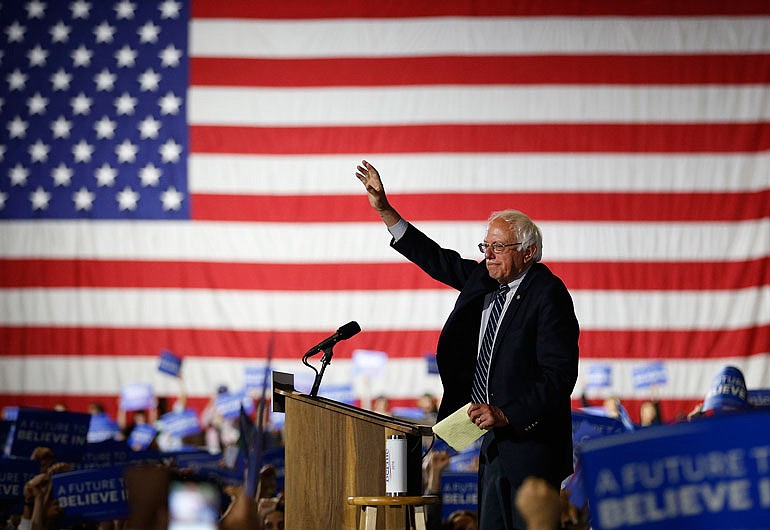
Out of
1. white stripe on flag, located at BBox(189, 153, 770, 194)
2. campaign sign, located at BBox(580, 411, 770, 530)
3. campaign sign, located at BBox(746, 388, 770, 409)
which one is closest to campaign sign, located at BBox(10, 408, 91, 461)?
campaign sign, located at BBox(746, 388, 770, 409)

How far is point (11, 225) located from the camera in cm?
1139

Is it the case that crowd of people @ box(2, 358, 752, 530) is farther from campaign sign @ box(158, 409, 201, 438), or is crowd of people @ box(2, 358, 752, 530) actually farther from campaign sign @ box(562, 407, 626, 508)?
campaign sign @ box(158, 409, 201, 438)

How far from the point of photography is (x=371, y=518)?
8.80 feet

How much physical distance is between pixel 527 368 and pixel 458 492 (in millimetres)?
1617

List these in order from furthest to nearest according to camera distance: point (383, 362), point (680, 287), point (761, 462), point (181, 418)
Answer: point (680, 287), point (383, 362), point (181, 418), point (761, 462)

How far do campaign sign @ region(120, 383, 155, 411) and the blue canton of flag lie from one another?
202 centimetres

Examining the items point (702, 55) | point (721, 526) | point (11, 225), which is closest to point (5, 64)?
point (11, 225)

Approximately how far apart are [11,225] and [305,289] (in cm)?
330

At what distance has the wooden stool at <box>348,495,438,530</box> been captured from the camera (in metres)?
2.66

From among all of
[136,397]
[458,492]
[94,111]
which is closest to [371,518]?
[458,492]

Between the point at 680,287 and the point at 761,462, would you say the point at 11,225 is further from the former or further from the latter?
the point at 761,462

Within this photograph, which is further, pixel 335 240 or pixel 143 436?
pixel 335 240

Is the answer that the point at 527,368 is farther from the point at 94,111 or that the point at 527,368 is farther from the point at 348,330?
the point at 94,111

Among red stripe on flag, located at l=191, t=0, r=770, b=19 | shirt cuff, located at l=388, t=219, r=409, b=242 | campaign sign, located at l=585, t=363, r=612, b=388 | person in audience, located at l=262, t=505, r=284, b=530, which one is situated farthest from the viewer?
red stripe on flag, located at l=191, t=0, r=770, b=19
